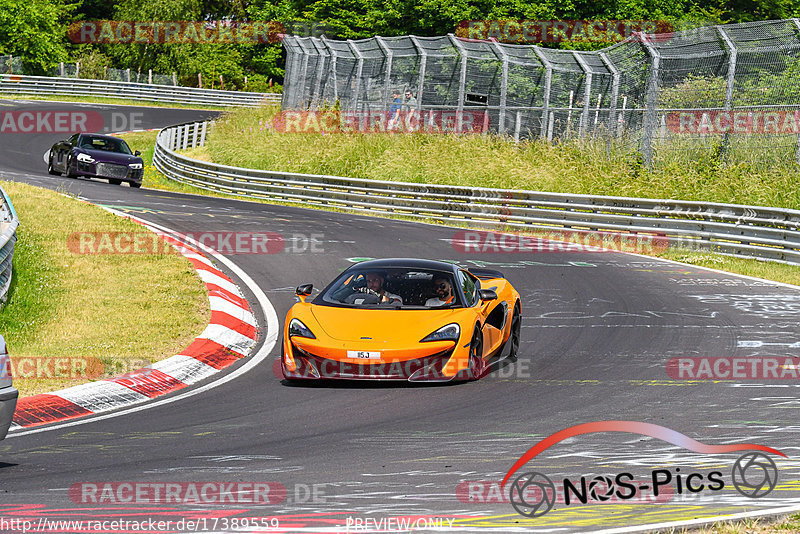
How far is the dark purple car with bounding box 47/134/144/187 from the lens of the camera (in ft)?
98.4

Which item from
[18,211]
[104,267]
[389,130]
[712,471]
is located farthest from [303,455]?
[389,130]

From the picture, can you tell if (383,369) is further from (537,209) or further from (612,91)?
(612,91)

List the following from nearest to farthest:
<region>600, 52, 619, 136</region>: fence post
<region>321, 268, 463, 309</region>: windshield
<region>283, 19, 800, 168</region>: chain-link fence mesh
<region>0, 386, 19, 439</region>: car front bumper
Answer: <region>0, 386, 19, 439</region>: car front bumper < <region>321, 268, 463, 309</region>: windshield < <region>283, 19, 800, 168</region>: chain-link fence mesh < <region>600, 52, 619, 136</region>: fence post

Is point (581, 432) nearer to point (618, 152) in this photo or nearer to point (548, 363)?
point (548, 363)

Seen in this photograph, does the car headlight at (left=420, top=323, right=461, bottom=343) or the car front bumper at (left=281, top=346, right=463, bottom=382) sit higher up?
the car headlight at (left=420, top=323, right=461, bottom=343)

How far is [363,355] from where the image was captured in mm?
9664

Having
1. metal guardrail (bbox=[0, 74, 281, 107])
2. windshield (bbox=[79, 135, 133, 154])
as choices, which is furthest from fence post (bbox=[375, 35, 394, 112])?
metal guardrail (bbox=[0, 74, 281, 107])

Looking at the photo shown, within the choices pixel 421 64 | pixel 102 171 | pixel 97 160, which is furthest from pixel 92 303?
pixel 421 64

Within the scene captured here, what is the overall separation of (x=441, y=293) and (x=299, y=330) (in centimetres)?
153

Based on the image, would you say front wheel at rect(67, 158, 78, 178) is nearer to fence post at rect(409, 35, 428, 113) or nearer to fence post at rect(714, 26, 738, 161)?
fence post at rect(409, 35, 428, 113)

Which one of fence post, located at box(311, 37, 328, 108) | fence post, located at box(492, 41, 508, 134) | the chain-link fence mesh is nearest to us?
the chain-link fence mesh

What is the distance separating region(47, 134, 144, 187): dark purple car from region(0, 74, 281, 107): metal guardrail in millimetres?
26013

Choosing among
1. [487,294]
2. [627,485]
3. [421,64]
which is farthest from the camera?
[421,64]

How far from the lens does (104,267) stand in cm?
1566
